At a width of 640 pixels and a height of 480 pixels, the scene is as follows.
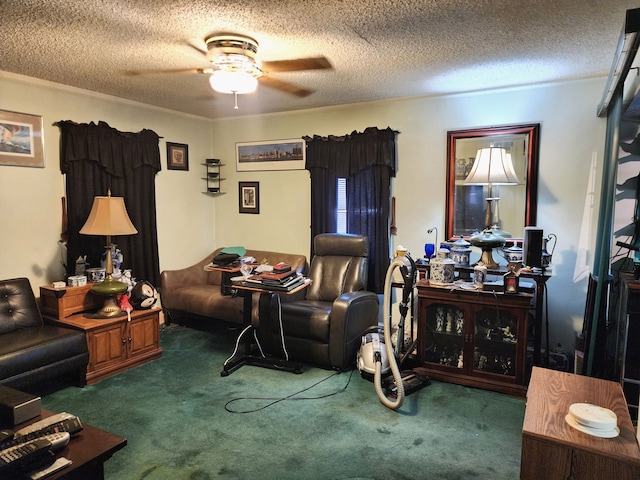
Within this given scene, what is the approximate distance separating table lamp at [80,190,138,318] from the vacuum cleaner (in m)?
2.10

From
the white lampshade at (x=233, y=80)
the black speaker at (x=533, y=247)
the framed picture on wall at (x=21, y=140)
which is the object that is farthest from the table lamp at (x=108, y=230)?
the black speaker at (x=533, y=247)

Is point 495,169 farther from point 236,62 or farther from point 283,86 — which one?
point 236,62

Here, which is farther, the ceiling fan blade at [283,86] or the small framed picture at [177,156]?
the small framed picture at [177,156]

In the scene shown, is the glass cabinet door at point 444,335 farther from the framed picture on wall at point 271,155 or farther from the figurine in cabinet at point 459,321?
the framed picture on wall at point 271,155

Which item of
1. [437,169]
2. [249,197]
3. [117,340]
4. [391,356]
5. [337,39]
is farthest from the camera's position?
[249,197]

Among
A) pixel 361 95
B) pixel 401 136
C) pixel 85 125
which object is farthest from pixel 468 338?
pixel 85 125

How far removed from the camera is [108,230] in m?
3.57

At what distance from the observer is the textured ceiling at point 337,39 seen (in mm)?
2211

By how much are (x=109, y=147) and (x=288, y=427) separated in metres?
3.14

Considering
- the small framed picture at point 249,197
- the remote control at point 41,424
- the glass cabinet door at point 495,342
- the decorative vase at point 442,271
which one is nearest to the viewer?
the remote control at point 41,424

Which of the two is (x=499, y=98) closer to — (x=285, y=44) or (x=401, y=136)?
(x=401, y=136)

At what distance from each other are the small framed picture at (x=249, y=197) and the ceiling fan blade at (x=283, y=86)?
1.45 m

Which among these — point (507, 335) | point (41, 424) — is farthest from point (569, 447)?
point (41, 424)

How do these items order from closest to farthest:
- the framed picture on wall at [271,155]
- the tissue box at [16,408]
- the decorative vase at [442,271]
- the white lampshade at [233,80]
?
the tissue box at [16,408], the white lampshade at [233,80], the decorative vase at [442,271], the framed picture on wall at [271,155]
